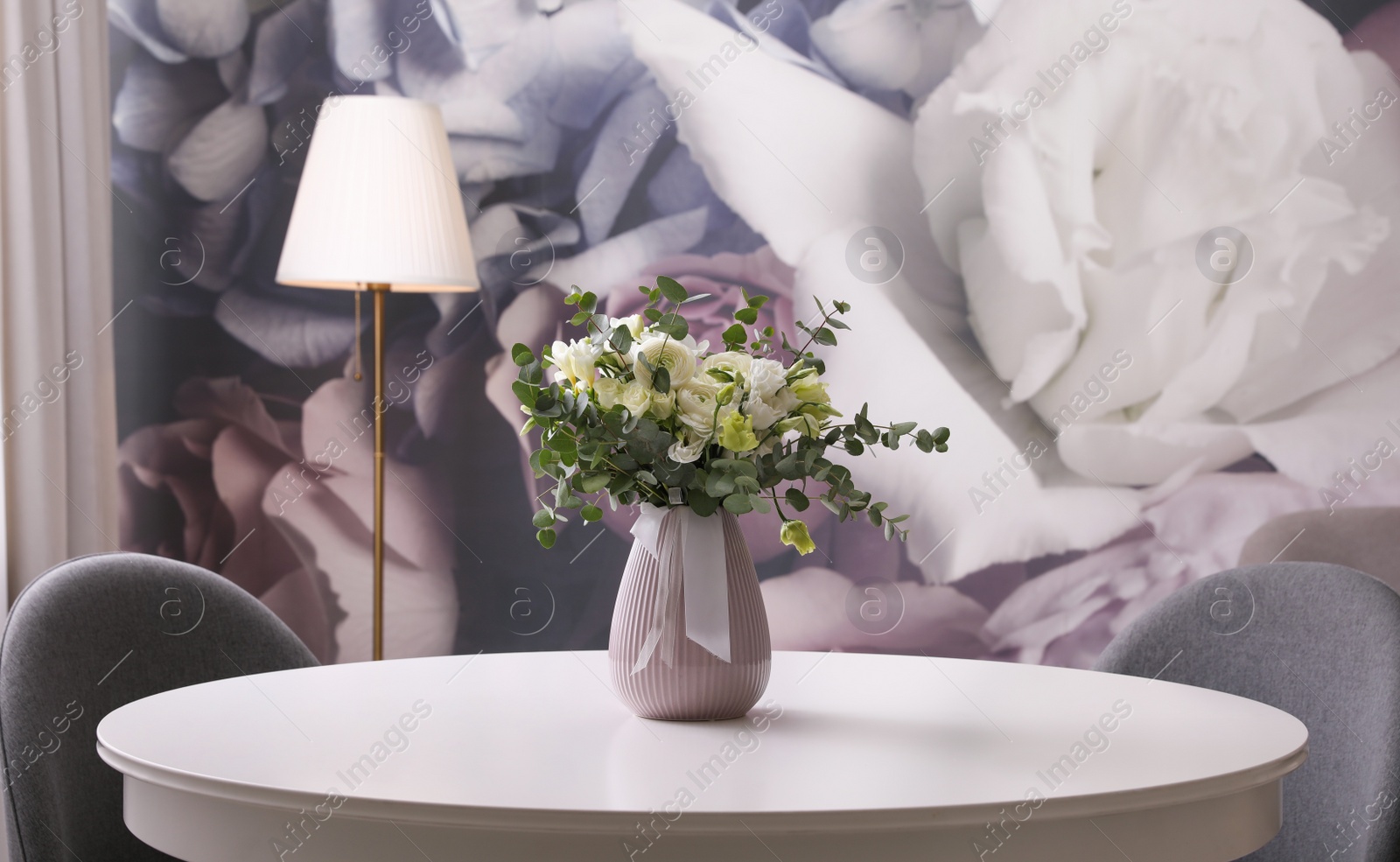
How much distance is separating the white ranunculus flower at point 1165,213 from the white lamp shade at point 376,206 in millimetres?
1080

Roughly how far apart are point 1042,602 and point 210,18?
2.41m

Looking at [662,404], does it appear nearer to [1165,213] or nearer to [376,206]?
[376,206]

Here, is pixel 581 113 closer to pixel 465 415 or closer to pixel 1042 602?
pixel 465 415

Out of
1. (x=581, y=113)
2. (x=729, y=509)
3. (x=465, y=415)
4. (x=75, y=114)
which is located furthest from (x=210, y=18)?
(x=729, y=509)

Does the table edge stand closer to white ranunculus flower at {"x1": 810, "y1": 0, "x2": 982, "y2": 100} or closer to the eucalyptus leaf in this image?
the eucalyptus leaf

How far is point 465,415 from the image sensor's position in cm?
288

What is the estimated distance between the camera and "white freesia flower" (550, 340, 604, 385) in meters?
1.29

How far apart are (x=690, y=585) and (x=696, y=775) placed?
25cm

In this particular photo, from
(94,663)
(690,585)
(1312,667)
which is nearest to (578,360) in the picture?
(690,585)

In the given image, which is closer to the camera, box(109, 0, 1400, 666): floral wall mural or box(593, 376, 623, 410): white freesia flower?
box(593, 376, 623, 410): white freesia flower

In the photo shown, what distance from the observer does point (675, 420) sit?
129 cm

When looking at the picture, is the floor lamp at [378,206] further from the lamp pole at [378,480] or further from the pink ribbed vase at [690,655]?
the pink ribbed vase at [690,655]

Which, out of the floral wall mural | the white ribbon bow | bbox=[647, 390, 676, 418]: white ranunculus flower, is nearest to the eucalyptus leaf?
bbox=[647, 390, 676, 418]: white ranunculus flower

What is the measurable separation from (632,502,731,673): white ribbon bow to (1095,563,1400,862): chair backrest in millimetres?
839
